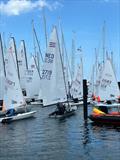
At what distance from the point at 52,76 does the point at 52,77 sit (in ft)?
0.38

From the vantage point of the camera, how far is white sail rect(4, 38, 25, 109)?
47.4 metres

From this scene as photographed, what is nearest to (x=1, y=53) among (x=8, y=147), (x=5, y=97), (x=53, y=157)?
(x=5, y=97)

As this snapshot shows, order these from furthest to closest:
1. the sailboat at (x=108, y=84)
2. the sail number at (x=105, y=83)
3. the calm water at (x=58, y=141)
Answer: the sail number at (x=105, y=83)
the sailboat at (x=108, y=84)
the calm water at (x=58, y=141)

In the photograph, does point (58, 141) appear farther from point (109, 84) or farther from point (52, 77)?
point (109, 84)

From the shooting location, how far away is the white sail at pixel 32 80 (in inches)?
2951

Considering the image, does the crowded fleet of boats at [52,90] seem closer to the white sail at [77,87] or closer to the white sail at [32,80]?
the white sail at [77,87]

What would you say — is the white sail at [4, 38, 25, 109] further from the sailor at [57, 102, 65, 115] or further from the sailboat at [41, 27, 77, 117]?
the sailor at [57, 102, 65, 115]

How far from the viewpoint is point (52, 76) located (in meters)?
47.7

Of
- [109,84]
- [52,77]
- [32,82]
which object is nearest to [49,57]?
[52,77]

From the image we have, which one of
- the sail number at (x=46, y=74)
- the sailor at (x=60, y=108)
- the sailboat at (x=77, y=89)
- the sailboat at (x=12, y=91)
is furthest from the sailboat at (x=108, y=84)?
the sailboat at (x=77, y=89)

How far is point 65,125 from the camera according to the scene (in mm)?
40250

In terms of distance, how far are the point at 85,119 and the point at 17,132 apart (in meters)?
9.92

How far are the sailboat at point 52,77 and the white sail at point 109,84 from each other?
27.1 ft

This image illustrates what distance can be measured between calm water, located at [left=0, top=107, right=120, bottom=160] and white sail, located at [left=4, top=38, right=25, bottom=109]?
15.8ft
